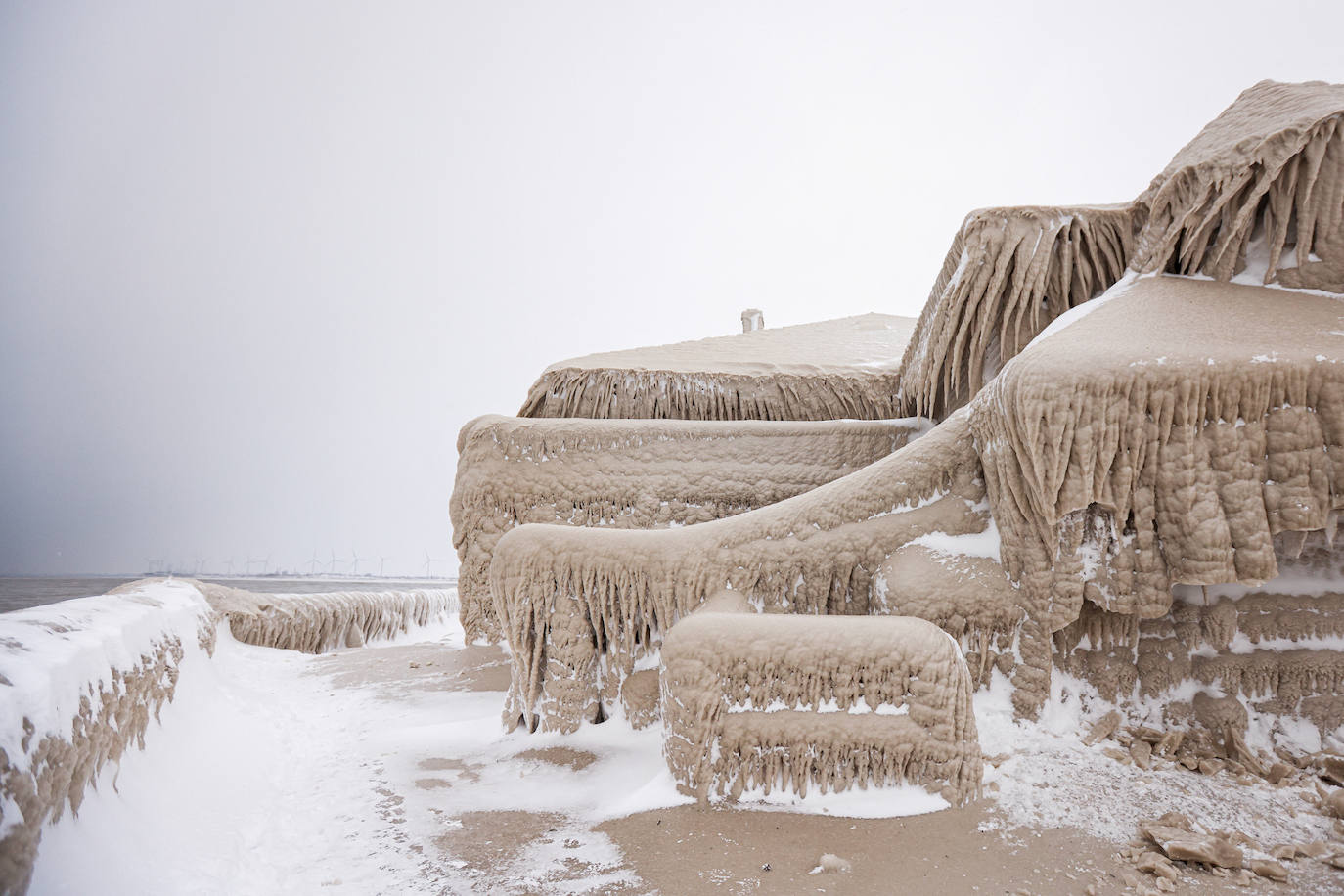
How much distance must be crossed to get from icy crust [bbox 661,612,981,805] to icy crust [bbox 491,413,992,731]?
0.83 metres

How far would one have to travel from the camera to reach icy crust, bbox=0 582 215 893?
2.32m

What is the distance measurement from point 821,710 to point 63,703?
331 centimetres

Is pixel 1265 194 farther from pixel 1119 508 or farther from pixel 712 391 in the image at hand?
pixel 712 391

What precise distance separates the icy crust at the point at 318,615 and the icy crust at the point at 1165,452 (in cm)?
940

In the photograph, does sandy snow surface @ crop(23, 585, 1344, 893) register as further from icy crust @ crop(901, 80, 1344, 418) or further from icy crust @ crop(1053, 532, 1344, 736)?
icy crust @ crop(901, 80, 1344, 418)

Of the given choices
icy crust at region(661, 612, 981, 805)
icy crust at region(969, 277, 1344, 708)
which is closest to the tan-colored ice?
icy crust at region(969, 277, 1344, 708)

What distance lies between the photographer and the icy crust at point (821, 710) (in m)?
3.36

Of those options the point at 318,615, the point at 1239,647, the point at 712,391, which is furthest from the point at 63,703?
the point at 318,615

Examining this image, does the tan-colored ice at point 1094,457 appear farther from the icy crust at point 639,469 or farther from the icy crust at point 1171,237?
the icy crust at point 639,469

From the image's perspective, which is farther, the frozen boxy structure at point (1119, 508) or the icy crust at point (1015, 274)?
the icy crust at point (1015, 274)

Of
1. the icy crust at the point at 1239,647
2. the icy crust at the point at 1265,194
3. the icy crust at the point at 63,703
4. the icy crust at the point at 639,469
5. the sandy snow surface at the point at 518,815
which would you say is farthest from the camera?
the icy crust at the point at 639,469

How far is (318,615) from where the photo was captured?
10.5m

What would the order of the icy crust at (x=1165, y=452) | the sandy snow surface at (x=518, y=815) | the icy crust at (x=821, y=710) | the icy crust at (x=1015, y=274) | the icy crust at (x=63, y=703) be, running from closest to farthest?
1. the icy crust at (x=63, y=703)
2. the sandy snow surface at (x=518, y=815)
3. the icy crust at (x=821, y=710)
4. the icy crust at (x=1165, y=452)
5. the icy crust at (x=1015, y=274)

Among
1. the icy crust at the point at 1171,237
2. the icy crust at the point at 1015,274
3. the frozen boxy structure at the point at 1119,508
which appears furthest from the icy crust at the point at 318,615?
the icy crust at the point at 1015,274
